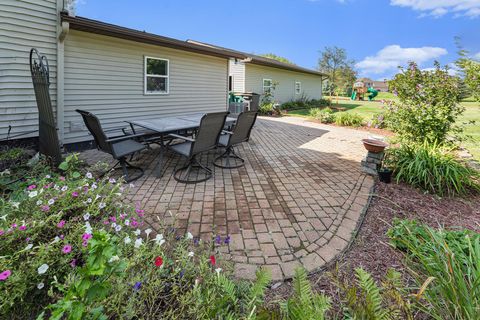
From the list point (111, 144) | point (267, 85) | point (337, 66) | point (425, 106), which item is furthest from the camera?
point (337, 66)

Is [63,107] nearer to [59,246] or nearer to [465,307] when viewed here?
[59,246]

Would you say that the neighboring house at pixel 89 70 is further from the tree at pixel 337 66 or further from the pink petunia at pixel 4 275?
the tree at pixel 337 66

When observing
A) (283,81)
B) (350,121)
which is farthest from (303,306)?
(283,81)

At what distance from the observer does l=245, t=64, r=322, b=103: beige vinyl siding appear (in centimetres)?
1516

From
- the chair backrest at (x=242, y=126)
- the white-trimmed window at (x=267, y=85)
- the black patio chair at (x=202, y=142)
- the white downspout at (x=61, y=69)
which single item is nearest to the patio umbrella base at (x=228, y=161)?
the chair backrest at (x=242, y=126)

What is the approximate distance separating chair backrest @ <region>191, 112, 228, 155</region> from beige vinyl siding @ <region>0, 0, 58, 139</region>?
3644 mm

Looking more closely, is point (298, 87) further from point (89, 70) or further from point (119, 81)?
point (89, 70)

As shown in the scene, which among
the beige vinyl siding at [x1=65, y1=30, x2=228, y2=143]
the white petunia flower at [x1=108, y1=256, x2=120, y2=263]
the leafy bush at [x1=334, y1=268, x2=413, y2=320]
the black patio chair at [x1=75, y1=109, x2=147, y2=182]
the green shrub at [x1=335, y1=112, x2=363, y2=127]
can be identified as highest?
the beige vinyl siding at [x1=65, y1=30, x2=228, y2=143]

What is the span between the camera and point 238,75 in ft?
48.5

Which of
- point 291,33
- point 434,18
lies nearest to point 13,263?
point 434,18

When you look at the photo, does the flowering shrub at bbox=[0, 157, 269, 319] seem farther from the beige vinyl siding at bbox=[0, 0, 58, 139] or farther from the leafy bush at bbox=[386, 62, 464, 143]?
the leafy bush at bbox=[386, 62, 464, 143]

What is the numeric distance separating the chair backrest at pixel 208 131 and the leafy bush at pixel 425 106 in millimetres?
3674

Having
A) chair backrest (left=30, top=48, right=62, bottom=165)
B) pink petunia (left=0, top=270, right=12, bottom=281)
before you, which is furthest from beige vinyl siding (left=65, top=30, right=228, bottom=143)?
pink petunia (left=0, top=270, right=12, bottom=281)

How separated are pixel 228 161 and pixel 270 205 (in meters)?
1.81
